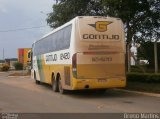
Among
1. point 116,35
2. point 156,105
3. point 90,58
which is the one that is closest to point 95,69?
point 90,58

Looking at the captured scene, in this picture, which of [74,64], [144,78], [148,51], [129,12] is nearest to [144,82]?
[144,78]

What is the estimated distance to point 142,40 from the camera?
30.5 meters

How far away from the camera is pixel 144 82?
2314 cm

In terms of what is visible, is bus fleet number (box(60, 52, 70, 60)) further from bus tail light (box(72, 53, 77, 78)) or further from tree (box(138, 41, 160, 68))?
tree (box(138, 41, 160, 68))

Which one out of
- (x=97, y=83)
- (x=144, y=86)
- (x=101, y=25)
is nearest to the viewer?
(x=97, y=83)

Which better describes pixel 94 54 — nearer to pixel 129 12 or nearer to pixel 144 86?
pixel 144 86

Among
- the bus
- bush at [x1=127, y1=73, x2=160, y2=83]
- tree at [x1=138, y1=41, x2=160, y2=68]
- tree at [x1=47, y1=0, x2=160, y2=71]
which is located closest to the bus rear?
the bus

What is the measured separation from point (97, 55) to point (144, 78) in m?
4.87

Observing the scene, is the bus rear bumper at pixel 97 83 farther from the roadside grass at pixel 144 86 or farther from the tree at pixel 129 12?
the tree at pixel 129 12

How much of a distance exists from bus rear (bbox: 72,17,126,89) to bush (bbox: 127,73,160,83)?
3.17 metres

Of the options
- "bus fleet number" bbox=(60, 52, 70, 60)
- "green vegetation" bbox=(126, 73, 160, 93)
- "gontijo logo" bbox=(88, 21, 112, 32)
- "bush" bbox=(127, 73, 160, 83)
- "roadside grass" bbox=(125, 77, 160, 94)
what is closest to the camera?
"gontijo logo" bbox=(88, 21, 112, 32)

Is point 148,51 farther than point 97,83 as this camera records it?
Yes

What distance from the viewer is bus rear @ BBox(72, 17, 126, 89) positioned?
1920cm

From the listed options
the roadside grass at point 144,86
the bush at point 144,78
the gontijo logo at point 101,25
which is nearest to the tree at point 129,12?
the bush at point 144,78
